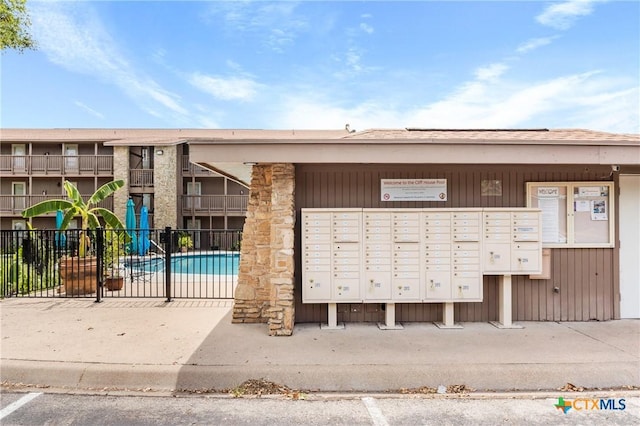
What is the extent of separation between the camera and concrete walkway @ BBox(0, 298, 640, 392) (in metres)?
4.01

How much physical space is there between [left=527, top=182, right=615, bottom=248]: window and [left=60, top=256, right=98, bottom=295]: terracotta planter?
375 inches

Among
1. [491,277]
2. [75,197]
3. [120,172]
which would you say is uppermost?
[120,172]

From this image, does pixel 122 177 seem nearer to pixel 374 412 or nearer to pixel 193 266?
pixel 193 266

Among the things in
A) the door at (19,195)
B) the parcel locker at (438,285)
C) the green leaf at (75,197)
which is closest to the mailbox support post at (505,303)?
the parcel locker at (438,285)

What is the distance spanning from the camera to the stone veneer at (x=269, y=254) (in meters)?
5.24

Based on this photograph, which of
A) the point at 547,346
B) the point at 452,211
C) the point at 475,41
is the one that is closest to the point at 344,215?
the point at 452,211

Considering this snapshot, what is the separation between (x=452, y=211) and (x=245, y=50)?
30.3 ft

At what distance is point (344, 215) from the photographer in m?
5.47

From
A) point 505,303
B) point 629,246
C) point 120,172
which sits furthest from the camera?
point 120,172

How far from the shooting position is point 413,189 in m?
5.83

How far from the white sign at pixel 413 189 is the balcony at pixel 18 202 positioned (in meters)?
23.0

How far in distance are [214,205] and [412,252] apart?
64.6 ft

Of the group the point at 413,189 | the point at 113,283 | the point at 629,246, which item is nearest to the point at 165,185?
the point at 113,283

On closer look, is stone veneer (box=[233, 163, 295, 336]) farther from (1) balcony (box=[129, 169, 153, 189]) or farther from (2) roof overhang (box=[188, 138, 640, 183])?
(1) balcony (box=[129, 169, 153, 189])
